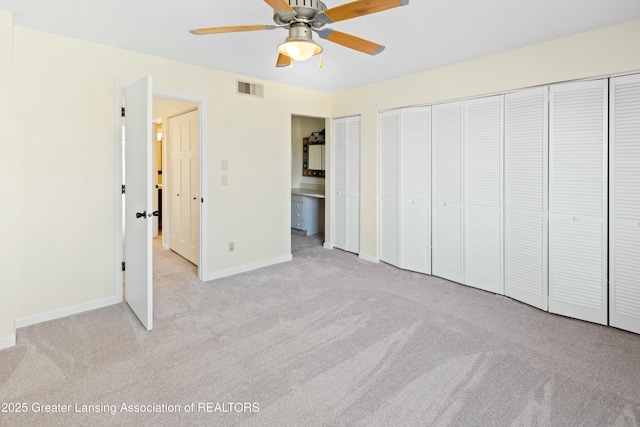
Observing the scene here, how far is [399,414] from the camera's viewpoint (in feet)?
5.89

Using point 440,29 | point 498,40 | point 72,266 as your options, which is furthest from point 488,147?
point 72,266

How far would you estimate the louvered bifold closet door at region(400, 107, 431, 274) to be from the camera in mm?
4031

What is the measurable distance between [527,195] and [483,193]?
16.6 inches

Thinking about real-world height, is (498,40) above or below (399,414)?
above

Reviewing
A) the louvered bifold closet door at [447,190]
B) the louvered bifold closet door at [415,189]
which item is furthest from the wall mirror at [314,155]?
the louvered bifold closet door at [447,190]

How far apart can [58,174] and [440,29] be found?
3.30m

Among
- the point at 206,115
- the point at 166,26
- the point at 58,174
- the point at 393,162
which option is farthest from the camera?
the point at 393,162

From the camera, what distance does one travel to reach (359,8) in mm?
1628

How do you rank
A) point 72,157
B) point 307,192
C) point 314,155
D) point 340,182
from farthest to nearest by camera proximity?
point 314,155
point 307,192
point 340,182
point 72,157

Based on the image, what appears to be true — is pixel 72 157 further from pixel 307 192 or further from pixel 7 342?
pixel 307 192

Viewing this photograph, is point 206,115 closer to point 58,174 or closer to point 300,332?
point 58,174

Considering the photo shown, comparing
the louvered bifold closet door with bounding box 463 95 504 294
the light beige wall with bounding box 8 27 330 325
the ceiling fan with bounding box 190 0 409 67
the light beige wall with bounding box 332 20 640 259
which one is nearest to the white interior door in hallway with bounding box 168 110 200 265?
the light beige wall with bounding box 8 27 330 325

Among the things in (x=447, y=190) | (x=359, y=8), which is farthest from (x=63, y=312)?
(x=447, y=190)

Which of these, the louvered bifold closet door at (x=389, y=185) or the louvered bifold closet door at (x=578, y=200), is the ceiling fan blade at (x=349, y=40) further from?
the louvered bifold closet door at (x=389, y=185)
